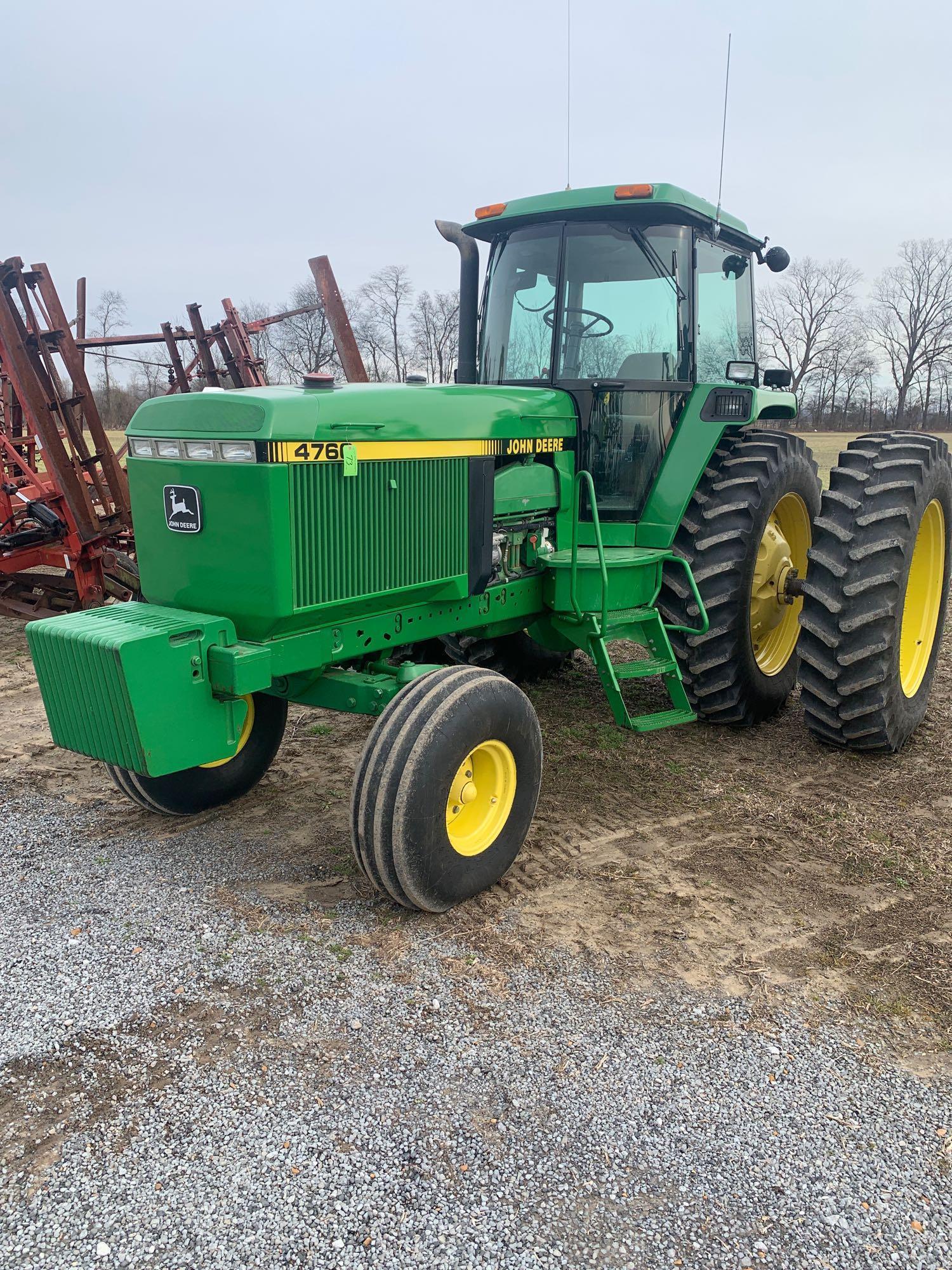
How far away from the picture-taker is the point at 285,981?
3.02 metres

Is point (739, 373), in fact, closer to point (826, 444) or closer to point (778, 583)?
point (778, 583)

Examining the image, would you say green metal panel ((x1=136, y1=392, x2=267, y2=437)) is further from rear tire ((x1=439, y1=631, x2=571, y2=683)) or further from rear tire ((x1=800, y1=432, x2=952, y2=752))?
rear tire ((x1=800, y1=432, x2=952, y2=752))

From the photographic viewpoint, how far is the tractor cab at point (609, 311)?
455 centimetres

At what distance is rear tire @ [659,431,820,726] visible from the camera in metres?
4.82

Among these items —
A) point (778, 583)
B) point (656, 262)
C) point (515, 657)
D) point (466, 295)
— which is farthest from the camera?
point (515, 657)

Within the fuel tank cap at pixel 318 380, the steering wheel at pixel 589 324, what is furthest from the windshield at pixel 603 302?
the fuel tank cap at pixel 318 380

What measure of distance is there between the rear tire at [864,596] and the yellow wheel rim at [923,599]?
1.14ft

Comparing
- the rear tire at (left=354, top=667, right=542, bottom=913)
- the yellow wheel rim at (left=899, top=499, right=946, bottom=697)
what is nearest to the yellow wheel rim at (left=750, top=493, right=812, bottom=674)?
the yellow wheel rim at (left=899, top=499, right=946, bottom=697)

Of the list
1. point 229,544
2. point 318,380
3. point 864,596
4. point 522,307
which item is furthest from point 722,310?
point 229,544

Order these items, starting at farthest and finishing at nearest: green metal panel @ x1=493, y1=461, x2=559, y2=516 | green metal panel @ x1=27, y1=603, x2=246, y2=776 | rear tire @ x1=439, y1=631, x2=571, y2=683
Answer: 1. rear tire @ x1=439, y1=631, x2=571, y2=683
2. green metal panel @ x1=493, y1=461, x2=559, y2=516
3. green metal panel @ x1=27, y1=603, x2=246, y2=776

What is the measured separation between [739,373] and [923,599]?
176 cm

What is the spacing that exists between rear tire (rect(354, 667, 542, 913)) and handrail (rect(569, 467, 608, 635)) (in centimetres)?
83

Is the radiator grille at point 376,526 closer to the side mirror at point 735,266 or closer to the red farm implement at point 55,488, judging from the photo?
the side mirror at point 735,266

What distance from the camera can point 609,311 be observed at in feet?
15.2
